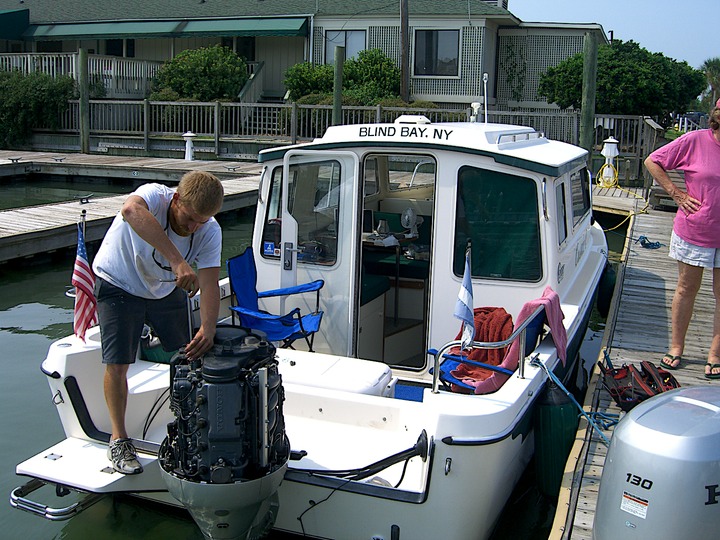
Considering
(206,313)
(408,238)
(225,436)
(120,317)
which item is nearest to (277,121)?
(408,238)

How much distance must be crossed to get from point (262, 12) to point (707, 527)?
27.4 m

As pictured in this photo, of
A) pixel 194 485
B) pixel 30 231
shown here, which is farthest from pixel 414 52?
pixel 194 485

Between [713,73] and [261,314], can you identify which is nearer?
[261,314]

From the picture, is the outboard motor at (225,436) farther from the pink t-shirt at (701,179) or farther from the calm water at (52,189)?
the calm water at (52,189)

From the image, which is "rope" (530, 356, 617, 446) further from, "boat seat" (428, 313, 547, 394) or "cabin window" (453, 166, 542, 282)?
"cabin window" (453, 166, 542, 282)

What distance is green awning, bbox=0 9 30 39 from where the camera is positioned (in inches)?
1190

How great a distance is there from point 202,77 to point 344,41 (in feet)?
17.1

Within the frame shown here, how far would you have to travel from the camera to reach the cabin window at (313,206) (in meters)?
5.91

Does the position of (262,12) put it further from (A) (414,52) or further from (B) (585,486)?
(B) (585,486)


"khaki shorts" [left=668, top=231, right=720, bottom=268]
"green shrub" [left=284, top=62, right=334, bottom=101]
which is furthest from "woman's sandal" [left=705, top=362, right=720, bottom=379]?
"green shrub" [left=284, top=62, right=334, bottom=101]

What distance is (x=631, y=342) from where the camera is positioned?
679 centimetres

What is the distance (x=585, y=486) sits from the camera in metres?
4.48

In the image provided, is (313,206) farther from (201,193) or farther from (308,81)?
(308,81)

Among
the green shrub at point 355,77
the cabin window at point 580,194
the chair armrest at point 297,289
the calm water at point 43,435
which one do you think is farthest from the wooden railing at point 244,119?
the chair armrest at point 297,289
